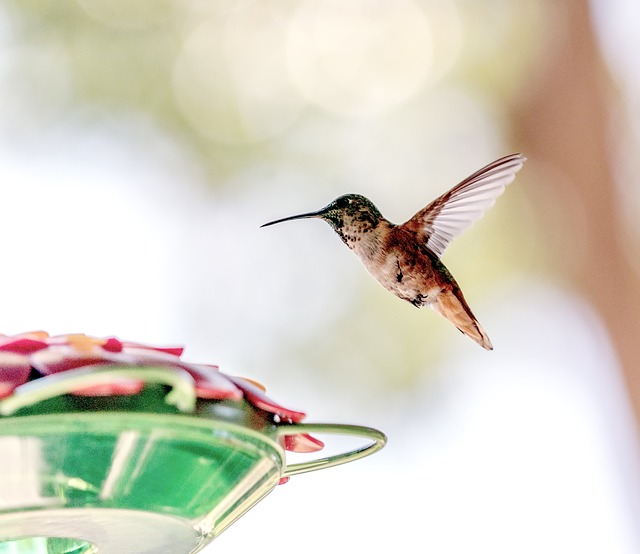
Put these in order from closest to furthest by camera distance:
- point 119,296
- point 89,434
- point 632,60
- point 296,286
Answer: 1. point 89,434
2. point 632,60
3. point 119,296
4. point 296,286

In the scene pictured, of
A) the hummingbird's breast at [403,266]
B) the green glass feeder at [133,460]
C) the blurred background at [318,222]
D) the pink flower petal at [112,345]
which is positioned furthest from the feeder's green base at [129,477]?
the blurred background at [318,222]

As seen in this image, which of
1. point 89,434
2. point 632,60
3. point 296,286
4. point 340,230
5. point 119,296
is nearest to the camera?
point 89,434

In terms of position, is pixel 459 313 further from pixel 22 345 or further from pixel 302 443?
pixel 22 345

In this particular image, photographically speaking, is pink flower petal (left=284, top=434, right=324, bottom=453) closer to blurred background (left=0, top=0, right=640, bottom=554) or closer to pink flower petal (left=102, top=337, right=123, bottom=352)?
pink flower petal (left=102, top=337, right=123, bottom=352)

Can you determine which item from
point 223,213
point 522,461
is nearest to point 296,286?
point 223,213

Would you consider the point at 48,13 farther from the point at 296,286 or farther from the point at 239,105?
the point at 296,286

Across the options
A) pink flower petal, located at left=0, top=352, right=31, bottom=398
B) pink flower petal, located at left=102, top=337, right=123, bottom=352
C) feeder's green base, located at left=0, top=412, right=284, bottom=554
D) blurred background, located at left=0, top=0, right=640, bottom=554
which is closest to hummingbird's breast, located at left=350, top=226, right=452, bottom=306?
feeder's green base, located at left=0, top=412, right=284, bottom=554
